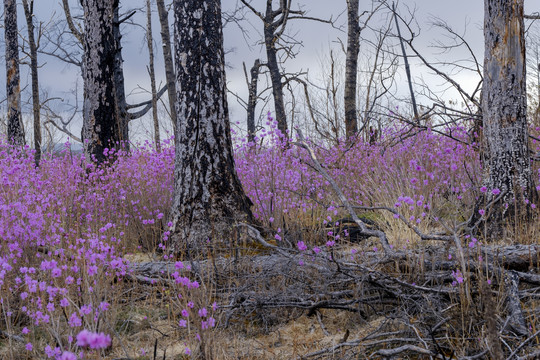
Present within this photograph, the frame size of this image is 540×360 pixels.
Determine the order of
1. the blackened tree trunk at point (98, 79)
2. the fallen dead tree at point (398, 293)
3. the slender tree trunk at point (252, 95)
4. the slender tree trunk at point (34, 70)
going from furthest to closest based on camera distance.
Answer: the slender tree trunk at point (252, 95) → the slender tree trunk at point (34, 70) → the blackened tree trunk at point (98, 79) → the fallen dead tree at point (398, 293)

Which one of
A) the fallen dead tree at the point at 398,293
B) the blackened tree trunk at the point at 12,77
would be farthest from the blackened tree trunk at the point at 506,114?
the blackened tree trunk at the point at 12,77

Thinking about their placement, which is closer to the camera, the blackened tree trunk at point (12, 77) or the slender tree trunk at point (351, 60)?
the slender tree trunk at point (351, 60)

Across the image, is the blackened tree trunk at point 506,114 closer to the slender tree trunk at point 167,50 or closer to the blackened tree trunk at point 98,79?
the blackened tree trunk at point 98,79

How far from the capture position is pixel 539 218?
454cm

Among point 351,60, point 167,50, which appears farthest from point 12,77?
point 351,60

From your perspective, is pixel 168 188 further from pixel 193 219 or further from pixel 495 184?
pixel 495 184

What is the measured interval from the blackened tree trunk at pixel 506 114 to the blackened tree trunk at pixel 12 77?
12.9 m

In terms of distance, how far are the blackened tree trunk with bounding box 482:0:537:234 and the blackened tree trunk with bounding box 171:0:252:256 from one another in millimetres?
2518

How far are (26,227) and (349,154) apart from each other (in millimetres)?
6415

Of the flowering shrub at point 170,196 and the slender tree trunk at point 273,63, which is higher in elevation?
the slender tree trunk at point 273,63

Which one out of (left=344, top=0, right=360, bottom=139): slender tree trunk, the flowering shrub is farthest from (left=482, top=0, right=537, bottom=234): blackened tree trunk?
(left=344, top=0, right=360, bottom=139): slender tree trunk

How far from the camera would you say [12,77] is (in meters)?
14.2

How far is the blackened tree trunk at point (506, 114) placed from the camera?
4754 mm

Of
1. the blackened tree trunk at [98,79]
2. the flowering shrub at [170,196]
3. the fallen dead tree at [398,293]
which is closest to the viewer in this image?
the fallen dead tree at [398,293]
